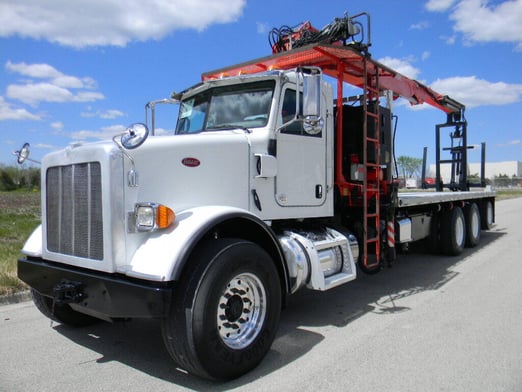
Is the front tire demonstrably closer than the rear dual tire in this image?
Yes

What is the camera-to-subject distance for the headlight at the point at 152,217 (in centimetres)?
339

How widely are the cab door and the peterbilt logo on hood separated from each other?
1.06 m

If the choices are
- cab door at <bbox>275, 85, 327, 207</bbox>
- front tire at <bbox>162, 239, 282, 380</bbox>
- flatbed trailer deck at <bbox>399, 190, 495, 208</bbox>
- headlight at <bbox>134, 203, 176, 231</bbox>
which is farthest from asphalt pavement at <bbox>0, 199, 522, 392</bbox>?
flatbed trailer deck at <bbox>399, 190, 495, 208</bbox>

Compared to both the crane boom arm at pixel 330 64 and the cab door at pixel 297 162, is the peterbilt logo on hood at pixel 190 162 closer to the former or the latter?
the cab door at pixel 297 162

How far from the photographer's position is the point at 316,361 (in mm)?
3848

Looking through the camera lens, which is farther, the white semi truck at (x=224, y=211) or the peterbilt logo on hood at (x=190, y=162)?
the peterbilt logo on hood at (x=190, y=162)

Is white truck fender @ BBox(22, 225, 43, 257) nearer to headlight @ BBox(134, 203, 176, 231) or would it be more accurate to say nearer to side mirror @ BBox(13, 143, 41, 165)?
side mirror @ BBox(13, 143, 41, 165)

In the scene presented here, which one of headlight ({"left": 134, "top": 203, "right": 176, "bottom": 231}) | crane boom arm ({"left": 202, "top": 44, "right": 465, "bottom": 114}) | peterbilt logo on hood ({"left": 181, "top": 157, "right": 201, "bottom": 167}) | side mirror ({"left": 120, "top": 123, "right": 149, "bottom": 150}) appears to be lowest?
headlight ({"left": 134, "top": 203, "right": 176, "bottom": 231})

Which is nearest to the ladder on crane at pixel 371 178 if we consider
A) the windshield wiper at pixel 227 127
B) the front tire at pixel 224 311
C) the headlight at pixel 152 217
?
the windshield wiper at pixel 227 127

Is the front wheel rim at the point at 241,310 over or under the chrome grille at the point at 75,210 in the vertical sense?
under

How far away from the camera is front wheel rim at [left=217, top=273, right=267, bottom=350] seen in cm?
359

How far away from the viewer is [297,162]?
498cm

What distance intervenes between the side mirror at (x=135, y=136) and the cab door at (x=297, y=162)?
1666 mm

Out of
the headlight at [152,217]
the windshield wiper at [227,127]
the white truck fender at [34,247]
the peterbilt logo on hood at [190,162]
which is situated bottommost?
the white truck fender at [34,247]
